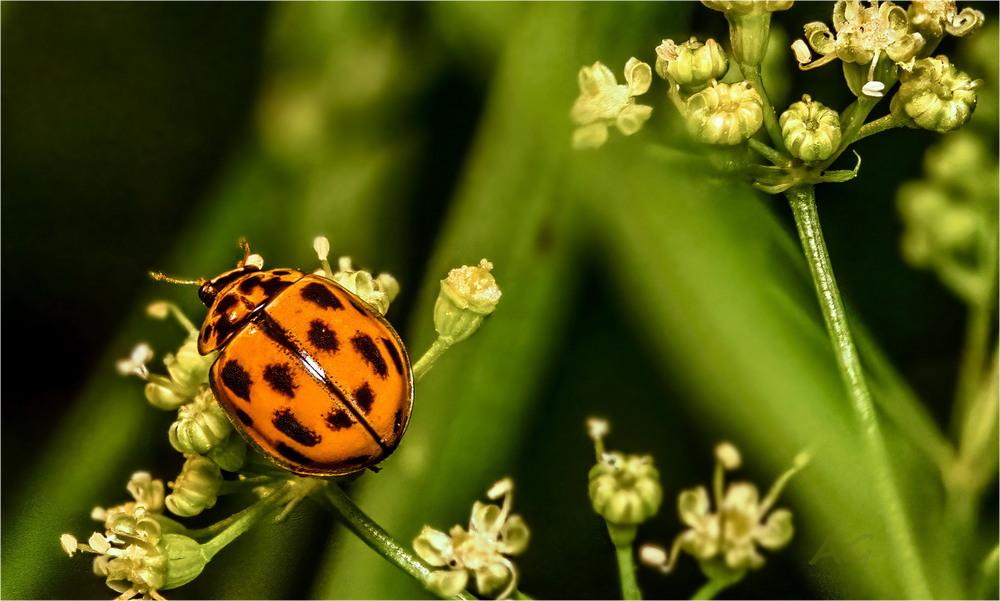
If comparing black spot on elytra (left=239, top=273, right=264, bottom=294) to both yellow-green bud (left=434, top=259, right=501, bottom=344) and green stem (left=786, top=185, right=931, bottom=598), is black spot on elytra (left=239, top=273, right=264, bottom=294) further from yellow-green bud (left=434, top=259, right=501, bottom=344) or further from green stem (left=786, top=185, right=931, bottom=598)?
green stem (left=786, top=185, right=931, bottom=598)

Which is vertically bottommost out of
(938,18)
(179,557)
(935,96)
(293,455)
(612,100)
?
(179,557)

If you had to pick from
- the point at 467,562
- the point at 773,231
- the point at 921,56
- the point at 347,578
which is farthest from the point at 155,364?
the point at 921,56

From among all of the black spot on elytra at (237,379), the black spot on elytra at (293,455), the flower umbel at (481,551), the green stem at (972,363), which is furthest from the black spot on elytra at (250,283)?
the green stem at (972,363)

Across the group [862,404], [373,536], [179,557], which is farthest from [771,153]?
[179,557]

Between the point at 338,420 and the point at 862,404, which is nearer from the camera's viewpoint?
the point at 862,404

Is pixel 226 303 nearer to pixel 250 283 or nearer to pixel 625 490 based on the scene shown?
pixel 250 283

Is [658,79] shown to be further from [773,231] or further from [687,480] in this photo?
[687,480]

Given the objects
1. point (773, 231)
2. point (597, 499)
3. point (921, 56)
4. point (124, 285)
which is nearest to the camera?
point (597, 499)
